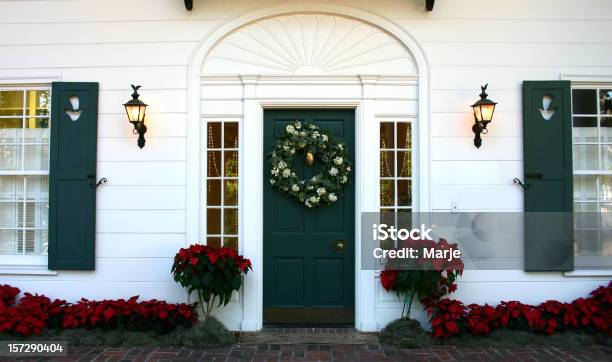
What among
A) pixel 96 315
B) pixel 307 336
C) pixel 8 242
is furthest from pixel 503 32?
pixel 8 242

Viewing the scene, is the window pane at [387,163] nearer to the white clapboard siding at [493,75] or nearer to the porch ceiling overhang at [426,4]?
the white clapboard siding at [493,75]

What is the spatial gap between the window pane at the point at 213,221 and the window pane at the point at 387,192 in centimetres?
176

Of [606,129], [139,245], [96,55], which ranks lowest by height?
[139,245]

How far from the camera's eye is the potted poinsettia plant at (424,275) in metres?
4.81

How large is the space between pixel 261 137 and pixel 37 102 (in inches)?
99.4

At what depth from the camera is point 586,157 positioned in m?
5.33

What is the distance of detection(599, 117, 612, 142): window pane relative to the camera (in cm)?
533

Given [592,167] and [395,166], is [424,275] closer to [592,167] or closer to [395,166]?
[395,166]

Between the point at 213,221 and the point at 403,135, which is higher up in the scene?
the point at 403,135

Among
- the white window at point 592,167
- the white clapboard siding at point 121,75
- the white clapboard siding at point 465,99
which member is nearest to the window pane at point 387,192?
the white clapboard siding at point 465,99

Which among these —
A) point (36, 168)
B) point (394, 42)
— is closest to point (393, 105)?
point (394, 42)

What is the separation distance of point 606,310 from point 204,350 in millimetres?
3995

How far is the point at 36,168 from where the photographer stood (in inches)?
213

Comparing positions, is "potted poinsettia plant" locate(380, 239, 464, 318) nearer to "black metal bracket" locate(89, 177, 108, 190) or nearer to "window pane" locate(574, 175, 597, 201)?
"window pane" locate(574, 175, 597, 201)
